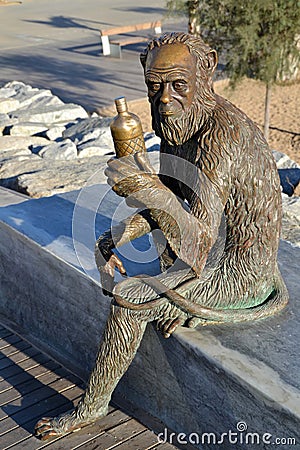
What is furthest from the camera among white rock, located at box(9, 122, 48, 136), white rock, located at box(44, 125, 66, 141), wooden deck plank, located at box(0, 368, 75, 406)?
white rock, located at box(9, 122, 48, 136)

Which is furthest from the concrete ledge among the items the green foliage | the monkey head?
the green foliage

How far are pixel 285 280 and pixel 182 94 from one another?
4.17 ft

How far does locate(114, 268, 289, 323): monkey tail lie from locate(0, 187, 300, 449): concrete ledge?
4cm

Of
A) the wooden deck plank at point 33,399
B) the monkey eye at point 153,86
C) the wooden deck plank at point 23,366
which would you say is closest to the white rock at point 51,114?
the wooden deck plank at point 23,366

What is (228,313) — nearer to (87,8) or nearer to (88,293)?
(88,293)

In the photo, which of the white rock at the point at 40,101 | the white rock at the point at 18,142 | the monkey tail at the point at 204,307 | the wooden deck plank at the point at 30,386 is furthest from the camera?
the white rock at the point at 40,101

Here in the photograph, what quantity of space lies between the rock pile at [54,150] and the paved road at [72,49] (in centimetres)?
185

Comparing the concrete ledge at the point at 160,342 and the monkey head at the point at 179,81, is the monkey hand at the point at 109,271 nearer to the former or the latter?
the concrete ledge at the point at 160,342

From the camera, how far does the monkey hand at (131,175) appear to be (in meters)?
2.25

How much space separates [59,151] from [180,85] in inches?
169

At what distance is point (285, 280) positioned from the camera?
330cm

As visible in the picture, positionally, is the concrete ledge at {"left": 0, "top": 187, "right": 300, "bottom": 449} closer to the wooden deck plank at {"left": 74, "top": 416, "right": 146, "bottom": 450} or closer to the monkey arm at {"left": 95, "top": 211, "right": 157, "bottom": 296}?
the wooden deck plank at {"left": 74, "top": 416, "right": 146, "bottom": 450}

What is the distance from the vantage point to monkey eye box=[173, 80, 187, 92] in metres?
2.44

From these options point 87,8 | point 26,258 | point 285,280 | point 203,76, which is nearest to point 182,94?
point 203,76
